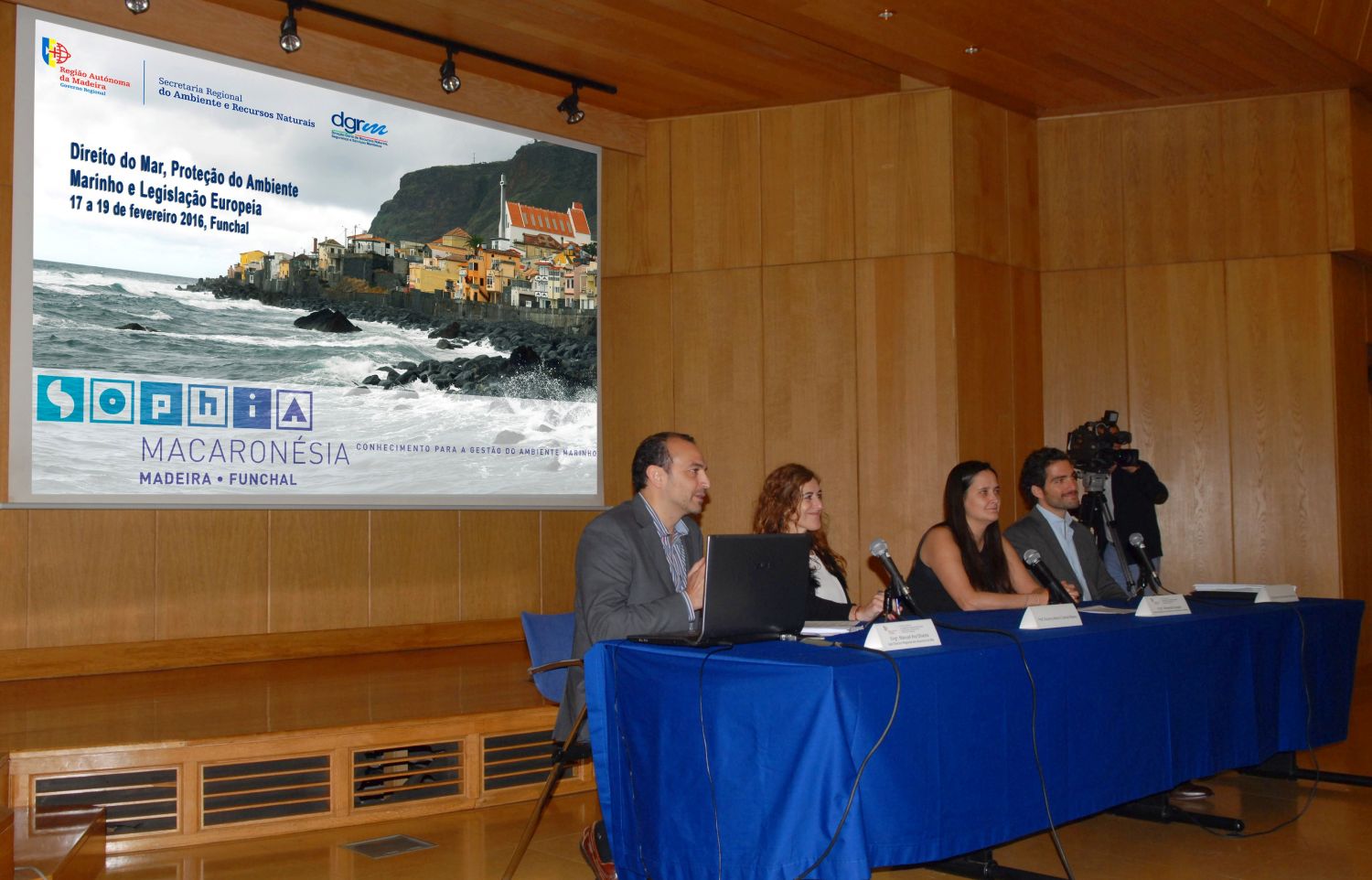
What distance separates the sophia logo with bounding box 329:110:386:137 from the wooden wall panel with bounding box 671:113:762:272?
75.8 inches

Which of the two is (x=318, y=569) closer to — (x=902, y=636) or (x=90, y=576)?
(x=90, y=576)

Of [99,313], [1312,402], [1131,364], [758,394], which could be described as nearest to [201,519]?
[99,313]

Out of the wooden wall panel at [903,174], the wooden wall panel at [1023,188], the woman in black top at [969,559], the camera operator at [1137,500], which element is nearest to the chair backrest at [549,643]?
the woman in black top at [969,559]

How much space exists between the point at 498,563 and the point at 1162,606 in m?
4.56

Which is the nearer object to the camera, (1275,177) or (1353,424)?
(1275,177)

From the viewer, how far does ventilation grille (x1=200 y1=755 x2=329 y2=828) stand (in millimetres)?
4133

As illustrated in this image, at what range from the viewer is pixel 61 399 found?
19.5ft

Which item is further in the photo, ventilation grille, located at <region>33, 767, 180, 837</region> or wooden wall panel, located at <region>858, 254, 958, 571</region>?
wooden wall panel, located at <region>858, 254, 958, 571</region>

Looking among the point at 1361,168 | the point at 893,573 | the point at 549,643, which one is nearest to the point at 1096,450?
the point at 893,573

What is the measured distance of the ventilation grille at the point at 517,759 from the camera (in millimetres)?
4672

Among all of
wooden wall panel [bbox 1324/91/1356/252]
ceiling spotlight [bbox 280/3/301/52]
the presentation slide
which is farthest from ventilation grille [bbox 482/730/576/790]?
wooden wall panel [bbox 1324/91/1356/252]

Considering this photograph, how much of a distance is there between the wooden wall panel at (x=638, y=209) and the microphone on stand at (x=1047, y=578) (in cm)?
434

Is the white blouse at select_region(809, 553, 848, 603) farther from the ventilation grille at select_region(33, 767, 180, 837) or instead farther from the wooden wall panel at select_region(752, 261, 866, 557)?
the wooden wall panel at select_region(752, 261, 866, 557)

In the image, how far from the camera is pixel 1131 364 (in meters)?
7.93
